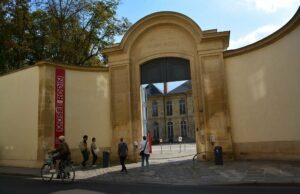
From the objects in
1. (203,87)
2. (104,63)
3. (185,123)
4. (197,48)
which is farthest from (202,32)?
(185,123)

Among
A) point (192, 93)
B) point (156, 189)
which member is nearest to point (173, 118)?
point (192, 93)

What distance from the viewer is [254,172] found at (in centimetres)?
1269

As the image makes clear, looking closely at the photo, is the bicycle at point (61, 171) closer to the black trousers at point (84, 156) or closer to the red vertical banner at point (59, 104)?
the black trousers at point (84, 156)

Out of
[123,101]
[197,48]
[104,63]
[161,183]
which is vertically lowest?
[161,183]

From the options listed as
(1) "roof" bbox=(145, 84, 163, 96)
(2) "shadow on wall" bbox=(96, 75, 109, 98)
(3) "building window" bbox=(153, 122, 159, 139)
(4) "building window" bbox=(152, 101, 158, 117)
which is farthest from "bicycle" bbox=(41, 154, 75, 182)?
(1) "roof" bbox=(145, 84, 163, 96)

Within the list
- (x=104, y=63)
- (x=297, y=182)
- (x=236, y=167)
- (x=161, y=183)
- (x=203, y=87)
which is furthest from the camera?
(x=104, y=63)

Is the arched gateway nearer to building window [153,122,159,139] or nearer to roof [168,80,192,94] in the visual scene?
building window [153,122,159,139]

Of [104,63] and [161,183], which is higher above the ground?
[104,63]

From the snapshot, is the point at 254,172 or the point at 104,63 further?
the point at 104,63

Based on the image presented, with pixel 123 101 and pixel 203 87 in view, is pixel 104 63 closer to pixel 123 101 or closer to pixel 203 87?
pixel 123 101

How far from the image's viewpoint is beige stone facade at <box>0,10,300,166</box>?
1568cm

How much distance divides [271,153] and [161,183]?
704 centimetres

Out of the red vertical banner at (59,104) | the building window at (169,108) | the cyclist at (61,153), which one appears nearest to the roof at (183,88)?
the building window at (169,108)

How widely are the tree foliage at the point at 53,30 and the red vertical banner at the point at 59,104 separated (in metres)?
8.61
